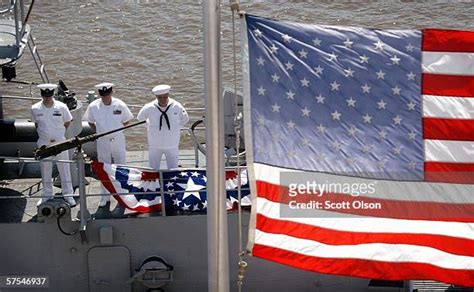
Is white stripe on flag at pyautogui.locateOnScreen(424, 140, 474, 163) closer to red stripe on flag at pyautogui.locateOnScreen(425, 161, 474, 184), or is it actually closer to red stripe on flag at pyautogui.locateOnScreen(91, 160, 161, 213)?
red stripe on flag at pyautogui.locateOnScreen(425, 161, 474, 184)

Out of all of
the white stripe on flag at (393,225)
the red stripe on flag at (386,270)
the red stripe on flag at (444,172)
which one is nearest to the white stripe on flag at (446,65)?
the red stripe on flag at (444,172)

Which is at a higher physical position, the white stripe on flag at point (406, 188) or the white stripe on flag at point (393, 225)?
the white stripe on flag at point (406, 188)

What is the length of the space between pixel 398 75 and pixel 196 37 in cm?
1476

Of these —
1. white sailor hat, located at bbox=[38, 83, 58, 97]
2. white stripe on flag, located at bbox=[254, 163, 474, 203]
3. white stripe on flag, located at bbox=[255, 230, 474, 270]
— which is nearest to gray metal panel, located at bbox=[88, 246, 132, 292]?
white sailor hat, located at bbox=[38, 83, 58, 97]

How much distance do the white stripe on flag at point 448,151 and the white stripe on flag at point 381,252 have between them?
654mm

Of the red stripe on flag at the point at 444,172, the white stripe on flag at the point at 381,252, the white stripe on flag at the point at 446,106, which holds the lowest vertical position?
the white stripe on flag at the point at 381,252

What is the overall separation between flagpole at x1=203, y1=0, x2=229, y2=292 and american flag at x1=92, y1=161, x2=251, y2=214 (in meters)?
3.35

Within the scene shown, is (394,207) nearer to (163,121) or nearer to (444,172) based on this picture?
(444,172)

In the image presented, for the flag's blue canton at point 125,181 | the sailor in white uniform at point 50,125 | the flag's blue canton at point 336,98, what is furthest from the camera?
the sailor in white uniform at point 50,125

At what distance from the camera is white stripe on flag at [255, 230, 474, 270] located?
6867 millimetres

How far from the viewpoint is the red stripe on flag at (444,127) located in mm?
6934

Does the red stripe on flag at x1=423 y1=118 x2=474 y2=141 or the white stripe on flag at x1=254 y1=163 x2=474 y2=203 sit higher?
the red stripe on flag at x1=423 y1=118 x2=474 y2=141

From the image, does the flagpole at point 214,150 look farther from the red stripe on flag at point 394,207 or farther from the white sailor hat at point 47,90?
the white sailor hat at point 47,90

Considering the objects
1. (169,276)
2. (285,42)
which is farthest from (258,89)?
(169,276)
